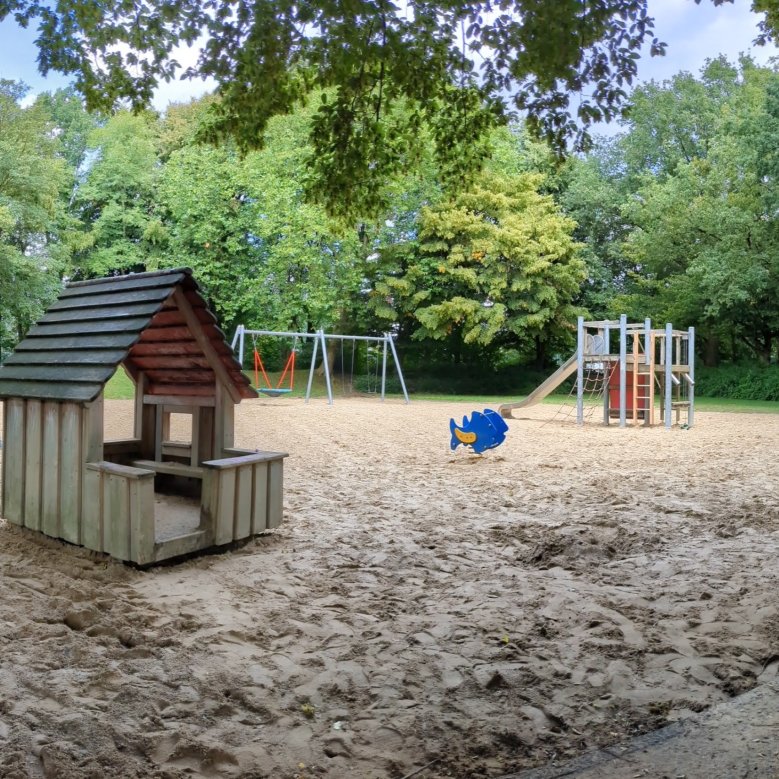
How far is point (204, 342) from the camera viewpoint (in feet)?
16.9

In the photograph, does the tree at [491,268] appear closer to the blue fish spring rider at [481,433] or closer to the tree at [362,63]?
the blue fish spring rider at [481,433]

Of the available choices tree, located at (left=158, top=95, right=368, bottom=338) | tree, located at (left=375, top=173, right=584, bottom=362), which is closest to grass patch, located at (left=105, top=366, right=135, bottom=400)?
tree, located at (left=158, top=95, right=368, bottom=338)

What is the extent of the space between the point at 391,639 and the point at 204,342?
2543mm

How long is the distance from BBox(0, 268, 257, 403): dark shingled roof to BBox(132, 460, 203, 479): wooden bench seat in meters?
0.54

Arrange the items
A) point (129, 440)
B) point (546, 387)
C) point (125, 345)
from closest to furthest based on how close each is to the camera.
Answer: point (125, 345)
point (129, 440)
point (546, 387)

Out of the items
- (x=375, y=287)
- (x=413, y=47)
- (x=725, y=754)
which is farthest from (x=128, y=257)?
(x=725, y=754)

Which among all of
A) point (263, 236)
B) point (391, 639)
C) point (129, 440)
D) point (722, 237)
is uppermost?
point (263, 236)

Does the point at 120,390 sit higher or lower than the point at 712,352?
lower

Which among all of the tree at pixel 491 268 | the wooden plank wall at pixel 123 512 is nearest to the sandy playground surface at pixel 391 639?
the wooden plank wall at pixel 123 512

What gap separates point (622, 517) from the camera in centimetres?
613

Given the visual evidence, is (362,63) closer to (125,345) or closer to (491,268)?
(125,345)

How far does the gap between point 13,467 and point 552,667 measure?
396cm

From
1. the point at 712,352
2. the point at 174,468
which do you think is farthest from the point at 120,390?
the point at 712,352

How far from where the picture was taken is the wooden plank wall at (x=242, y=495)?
483 cm
